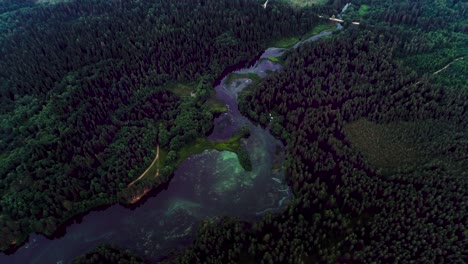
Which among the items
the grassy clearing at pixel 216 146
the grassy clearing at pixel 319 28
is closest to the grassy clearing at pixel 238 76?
the grassy clearing at pixel 216 146

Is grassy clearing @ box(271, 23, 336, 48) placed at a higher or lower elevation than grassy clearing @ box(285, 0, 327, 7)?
lower

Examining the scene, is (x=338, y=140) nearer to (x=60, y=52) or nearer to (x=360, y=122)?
(x=360, y=122)

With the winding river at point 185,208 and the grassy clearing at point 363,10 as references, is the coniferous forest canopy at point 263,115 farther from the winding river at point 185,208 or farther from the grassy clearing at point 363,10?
the winding river at point 185,208

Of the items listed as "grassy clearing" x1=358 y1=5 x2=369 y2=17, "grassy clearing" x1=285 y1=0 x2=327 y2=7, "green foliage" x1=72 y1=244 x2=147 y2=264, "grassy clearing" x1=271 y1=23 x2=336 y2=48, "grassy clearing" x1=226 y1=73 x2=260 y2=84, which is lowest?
"green foliage" x1=72 y1=244 x2=147 y2=264

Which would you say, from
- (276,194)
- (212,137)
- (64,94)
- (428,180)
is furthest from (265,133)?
(64,94)

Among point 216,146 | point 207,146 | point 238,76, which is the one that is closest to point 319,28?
point 238,76

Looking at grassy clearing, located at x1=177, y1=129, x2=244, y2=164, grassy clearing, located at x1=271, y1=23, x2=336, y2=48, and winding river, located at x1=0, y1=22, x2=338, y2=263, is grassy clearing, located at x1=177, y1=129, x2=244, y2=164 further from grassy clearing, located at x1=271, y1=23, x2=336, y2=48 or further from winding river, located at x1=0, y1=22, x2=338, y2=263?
→ grassy clearing, located at x1=271, y1=23, x2=336, y2=48

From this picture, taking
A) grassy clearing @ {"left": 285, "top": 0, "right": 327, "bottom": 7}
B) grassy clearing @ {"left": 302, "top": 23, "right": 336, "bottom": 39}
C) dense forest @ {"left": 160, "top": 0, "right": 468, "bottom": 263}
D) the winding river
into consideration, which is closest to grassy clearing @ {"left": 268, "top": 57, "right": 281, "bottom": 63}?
dense forest @ {"left": 160, "top": 0, "right": 468, "bottom": 263}
